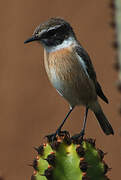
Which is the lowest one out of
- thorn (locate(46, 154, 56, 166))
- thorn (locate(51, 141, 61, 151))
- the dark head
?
thorn (locate(46, 154, 56, 166))

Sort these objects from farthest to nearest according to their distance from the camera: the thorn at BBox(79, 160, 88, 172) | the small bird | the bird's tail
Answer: the bird's tail < the small bird < the thorn at BBox(79, 160, 88, 172)

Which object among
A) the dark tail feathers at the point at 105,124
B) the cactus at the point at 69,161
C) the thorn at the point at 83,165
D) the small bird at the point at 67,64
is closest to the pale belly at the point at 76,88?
the small bird at the point at 67,64

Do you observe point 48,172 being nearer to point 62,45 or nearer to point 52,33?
point 52,33

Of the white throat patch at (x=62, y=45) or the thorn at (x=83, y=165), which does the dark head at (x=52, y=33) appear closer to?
the white throat patch at (x=62, y=45)

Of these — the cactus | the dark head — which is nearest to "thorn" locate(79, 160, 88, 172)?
the cactus

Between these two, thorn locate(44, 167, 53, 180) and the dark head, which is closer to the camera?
thorn locate(44, 167, 53, 180)

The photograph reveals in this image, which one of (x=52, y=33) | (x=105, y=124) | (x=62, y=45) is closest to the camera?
(x=52, y=33)

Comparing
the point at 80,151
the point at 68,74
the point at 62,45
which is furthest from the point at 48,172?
the point at 62,45

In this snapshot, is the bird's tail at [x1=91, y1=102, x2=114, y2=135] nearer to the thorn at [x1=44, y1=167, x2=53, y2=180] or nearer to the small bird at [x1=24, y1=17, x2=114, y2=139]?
the small bird at [x1=24, y1=17, x2=114, y2=139]
